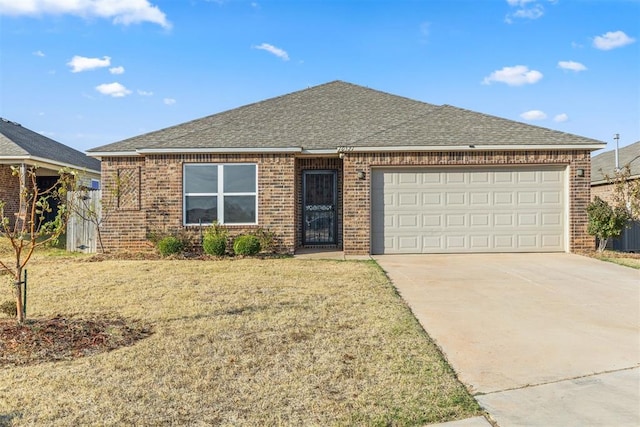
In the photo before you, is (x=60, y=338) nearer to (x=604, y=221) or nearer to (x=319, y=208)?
(x=319, y=208)

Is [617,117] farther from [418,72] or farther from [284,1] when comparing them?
[284,1]

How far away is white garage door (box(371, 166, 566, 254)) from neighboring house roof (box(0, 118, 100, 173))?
1275 cm

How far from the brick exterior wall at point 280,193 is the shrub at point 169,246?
585mm

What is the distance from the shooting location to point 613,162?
20.1 meters

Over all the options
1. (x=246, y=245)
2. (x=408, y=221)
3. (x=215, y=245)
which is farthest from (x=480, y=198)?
(x=215, y=245)

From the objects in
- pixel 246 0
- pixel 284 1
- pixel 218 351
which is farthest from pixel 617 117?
pixel 218 351

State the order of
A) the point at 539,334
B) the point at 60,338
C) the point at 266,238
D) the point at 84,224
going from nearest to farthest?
the point at 60,338
the point at 539,334
the point at 266,238
the point at 84,224

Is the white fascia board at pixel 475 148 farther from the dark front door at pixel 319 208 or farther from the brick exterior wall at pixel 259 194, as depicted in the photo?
the brick exterior wall at pixel 259 194

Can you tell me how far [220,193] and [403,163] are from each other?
202 inches

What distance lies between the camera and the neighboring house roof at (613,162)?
55.9ft

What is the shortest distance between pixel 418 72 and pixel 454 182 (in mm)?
6490

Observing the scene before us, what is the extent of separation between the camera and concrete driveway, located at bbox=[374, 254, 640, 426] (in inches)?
128

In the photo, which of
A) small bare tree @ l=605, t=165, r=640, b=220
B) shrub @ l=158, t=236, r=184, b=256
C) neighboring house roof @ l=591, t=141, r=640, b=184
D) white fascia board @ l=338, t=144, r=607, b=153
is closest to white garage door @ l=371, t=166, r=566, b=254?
white fascia board @ l=338, t=144, r=607, b=153

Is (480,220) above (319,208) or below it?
below
